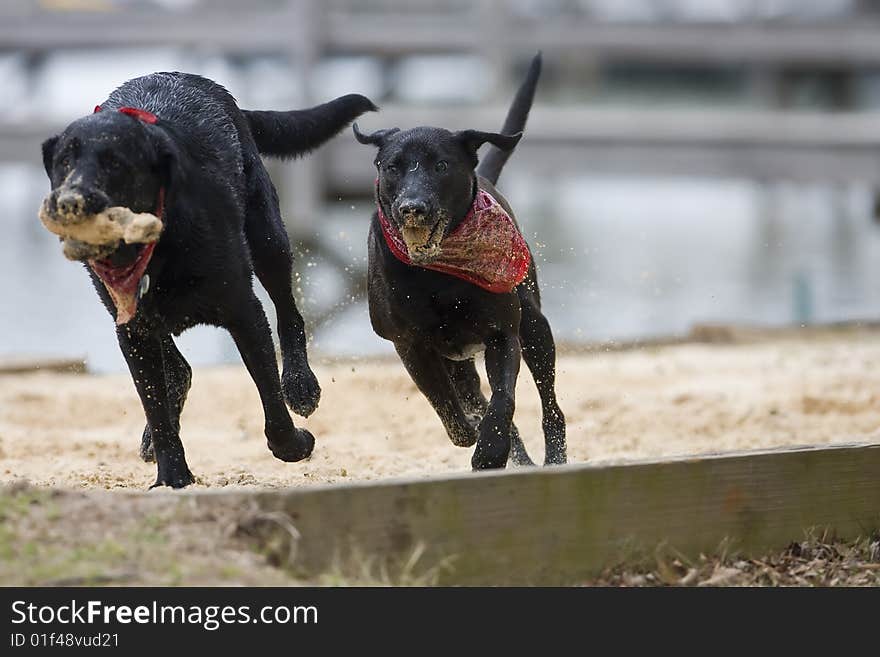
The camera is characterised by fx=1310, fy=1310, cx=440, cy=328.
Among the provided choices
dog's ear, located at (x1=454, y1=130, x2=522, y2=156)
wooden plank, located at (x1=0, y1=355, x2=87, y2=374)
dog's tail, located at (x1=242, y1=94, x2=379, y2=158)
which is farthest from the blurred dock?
dog's ear, located at (x1=454, y1=130, x2=522, y2=156)

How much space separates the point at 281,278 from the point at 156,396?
93cm

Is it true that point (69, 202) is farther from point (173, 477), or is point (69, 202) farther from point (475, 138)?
point (475, 138)

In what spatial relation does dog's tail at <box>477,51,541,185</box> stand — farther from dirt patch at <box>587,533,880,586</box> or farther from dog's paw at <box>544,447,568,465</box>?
dirt patch at <box>587,533,880,586</box>

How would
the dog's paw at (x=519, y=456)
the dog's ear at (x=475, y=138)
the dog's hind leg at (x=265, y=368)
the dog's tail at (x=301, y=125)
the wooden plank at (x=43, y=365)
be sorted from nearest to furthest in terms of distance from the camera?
the dog's hind leg at (x=265, y=368), the dog's ear at (x=475, y=138), the dog's tail at (x=301, y=125), the dog's paw at (x=519, y=456), the wooden plank at (x=43, y=365)

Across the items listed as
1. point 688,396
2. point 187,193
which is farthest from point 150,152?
point 688,396

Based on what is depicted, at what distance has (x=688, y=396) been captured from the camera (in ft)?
24.8

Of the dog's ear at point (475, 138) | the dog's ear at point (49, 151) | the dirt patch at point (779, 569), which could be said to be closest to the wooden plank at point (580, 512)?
the dirt patch at point (779, 569)

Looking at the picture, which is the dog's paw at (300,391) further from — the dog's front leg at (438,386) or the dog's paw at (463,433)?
the dog's paw at (463,433)

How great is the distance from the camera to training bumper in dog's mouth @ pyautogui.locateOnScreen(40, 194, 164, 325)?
3689 mm

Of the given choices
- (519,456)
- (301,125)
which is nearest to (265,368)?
(301,125)

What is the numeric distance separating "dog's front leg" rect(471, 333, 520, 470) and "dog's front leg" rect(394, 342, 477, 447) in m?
0.32

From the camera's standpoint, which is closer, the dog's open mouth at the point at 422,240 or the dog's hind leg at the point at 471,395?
the dog's open mouth at the point at 422,240

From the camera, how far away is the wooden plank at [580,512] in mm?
3166

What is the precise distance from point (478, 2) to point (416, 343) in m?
6.94
